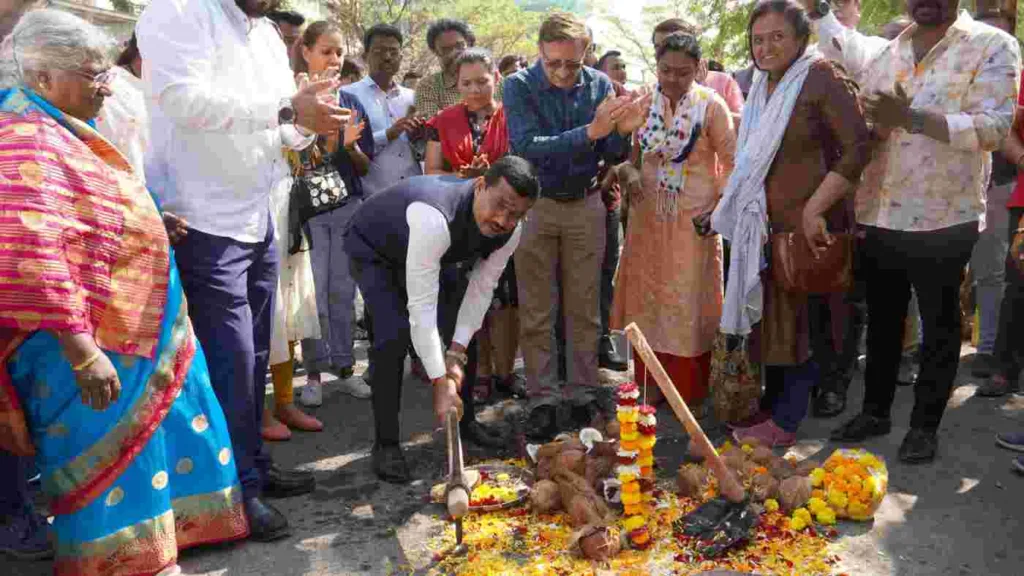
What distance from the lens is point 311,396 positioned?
5145 millimetres

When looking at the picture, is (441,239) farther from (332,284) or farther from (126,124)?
(332,284)

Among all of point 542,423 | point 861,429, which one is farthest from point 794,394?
point 542,423

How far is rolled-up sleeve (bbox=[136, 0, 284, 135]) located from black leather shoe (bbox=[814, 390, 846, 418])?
132 inches

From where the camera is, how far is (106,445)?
2939 mm

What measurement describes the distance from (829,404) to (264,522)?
316 centimetres

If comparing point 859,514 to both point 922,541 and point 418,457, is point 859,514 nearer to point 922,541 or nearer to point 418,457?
point 922,541

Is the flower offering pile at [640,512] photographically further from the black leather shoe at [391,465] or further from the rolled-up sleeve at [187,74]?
the rolled-up sleeve at [187,74]

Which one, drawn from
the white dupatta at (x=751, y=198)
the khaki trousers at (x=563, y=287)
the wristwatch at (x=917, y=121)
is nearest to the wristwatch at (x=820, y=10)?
the white dupatta at (x=751, y=198)

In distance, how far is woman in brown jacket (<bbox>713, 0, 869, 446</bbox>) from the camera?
155 inches

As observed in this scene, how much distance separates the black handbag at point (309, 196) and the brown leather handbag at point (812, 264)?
2.35 metres

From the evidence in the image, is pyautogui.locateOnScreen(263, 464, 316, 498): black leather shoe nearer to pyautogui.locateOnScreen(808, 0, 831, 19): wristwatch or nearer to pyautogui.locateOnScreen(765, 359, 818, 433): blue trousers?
pyautogui.locateOnScreen(765, 359, 818, 433): blue trousers

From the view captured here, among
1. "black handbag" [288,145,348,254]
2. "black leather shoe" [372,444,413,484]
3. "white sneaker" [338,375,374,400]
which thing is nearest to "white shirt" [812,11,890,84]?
"black handbag" [288,145,348,254]

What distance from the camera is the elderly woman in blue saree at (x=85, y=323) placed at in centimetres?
267

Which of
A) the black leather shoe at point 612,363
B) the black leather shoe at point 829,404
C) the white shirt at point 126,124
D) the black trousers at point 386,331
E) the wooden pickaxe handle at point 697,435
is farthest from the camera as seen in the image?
the black leather shoe at point 612,363
